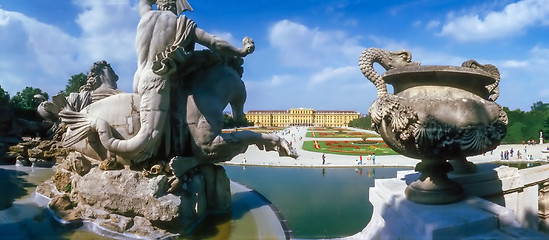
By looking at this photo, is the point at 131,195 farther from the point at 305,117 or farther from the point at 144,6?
the point at 305,117

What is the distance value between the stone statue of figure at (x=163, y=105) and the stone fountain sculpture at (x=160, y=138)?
1 centimetres

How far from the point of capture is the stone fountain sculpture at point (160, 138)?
368 centimetres

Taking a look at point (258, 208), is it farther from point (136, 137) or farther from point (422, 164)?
point (422, 164)

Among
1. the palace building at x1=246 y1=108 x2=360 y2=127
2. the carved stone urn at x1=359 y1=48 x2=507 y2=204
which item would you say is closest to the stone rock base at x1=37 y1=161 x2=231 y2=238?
the carved stone urn at x1=359 y1=48 x2=507 y2=204

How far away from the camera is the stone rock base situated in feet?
11.7

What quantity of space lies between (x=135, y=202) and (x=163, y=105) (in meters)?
1.30

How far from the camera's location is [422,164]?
280cm

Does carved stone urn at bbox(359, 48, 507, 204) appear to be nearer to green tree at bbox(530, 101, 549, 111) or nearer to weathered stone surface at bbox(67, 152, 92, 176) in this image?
weathered stone surface at bbox(67, 152, 92, 176)

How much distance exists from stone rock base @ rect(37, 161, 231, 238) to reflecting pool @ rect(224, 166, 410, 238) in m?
2.69

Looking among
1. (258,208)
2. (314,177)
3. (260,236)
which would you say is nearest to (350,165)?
(314,177)

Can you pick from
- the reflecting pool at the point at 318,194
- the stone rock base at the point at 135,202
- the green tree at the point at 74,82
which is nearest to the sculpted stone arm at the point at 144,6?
the stone rock base at the point at 135,202

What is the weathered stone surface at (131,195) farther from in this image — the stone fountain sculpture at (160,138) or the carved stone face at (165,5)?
A: the carved stone face at (165,5)

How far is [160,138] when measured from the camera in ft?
12.8

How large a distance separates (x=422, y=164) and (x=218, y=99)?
2.75 metres
